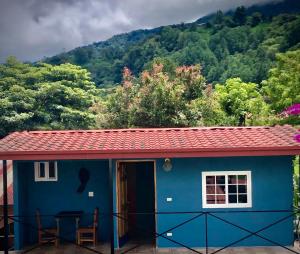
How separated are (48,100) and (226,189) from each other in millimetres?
29911

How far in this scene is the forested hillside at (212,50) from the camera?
122ft

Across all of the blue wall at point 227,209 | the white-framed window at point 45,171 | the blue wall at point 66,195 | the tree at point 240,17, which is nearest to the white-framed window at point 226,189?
the blue wall at point 227,209

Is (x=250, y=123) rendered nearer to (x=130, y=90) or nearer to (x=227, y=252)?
(x=130, y=90)

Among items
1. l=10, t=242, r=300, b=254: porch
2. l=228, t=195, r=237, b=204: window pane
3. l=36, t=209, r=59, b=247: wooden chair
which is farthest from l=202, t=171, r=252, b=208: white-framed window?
l=36, t=209, r=59, b=247: wooden chair

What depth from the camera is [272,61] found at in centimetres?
3694

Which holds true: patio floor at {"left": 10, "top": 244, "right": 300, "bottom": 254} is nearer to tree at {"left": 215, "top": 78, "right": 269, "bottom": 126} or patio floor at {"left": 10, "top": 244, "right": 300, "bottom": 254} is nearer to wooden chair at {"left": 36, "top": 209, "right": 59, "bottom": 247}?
wooden chair at {"left": 36, "top": 209, "right": 59, "bottom": 247}

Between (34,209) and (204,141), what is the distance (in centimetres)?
462

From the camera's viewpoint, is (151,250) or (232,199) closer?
(151,250)

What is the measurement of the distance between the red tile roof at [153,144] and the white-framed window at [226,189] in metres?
0.87

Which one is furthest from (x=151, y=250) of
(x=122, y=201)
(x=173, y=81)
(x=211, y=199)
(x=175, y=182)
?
(x=173, y=81)

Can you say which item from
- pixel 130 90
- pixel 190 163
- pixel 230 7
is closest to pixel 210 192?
pixel 190 163

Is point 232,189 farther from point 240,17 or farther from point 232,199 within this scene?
point 240,17

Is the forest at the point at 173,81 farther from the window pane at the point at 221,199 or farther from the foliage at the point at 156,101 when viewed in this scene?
the window pane at the point at 221,199

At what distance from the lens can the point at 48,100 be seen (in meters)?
38.6
